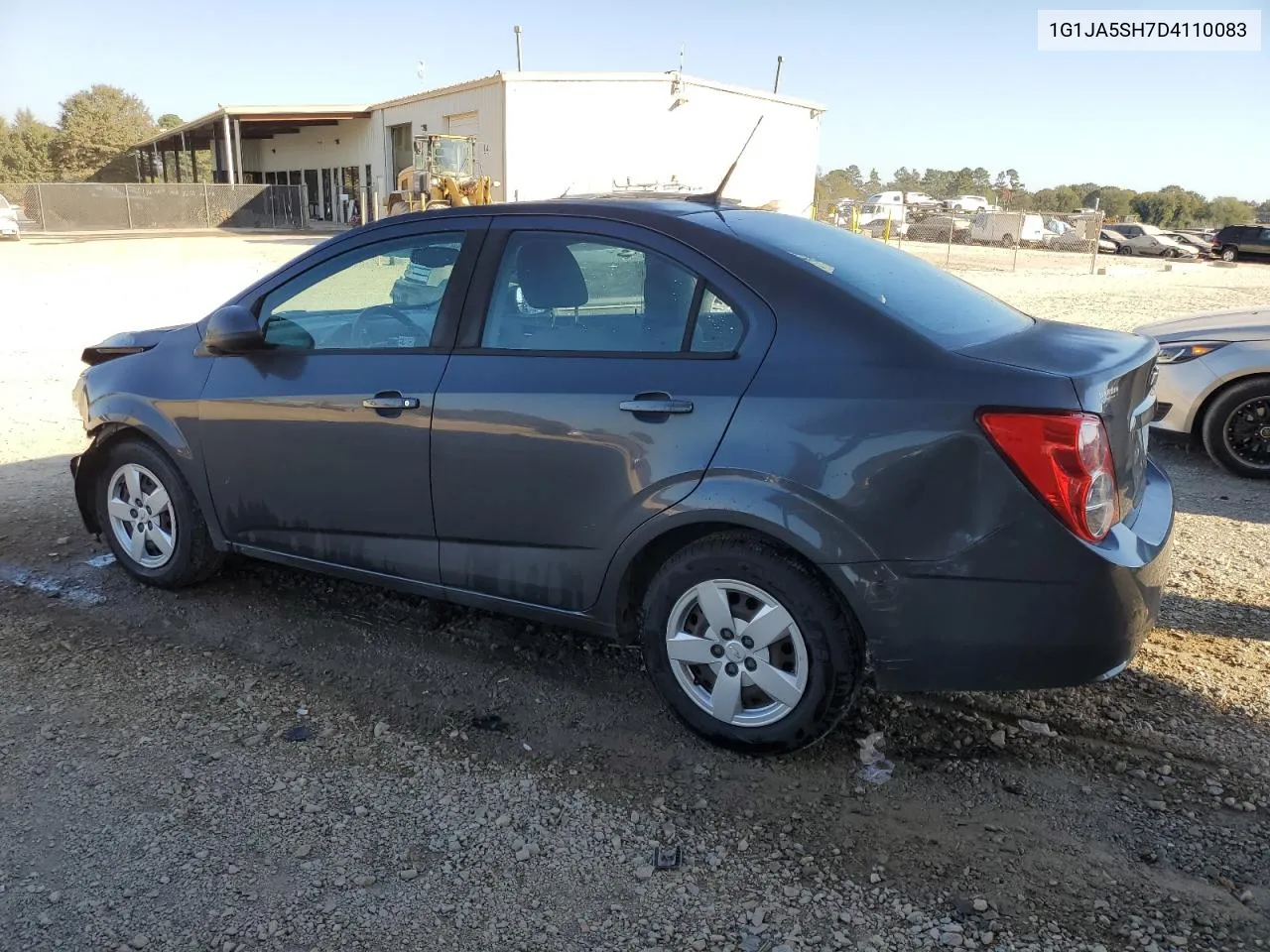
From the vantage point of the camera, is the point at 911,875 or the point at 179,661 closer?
the point at 911,875

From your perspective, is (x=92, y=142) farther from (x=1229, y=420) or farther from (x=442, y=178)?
(x=1229, y=420)

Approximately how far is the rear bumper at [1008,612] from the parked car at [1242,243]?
1758 inches

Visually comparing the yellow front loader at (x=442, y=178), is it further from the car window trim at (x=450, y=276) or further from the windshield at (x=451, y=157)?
the car window trim at (x=450, y=276)

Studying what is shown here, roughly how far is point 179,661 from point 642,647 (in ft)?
6.23

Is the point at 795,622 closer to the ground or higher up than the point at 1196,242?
closer to the ground

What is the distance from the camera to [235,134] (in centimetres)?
4828

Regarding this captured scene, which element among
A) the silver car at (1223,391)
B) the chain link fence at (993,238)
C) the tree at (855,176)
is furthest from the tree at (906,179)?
the silver car at (1223,391)

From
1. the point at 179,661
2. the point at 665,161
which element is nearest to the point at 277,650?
the point at 179,661

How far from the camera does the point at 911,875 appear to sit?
2689 millimetres

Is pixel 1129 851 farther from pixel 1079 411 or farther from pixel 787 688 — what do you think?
pixel 1079 411

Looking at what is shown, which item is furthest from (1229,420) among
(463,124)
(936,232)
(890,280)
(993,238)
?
(936,232)

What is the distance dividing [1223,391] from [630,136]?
102 ft

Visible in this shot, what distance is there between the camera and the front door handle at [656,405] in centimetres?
304

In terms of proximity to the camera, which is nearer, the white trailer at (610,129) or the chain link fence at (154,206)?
the white trailer at (610,129)
